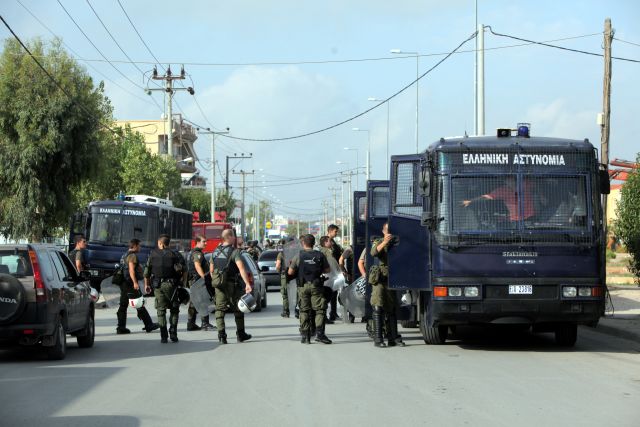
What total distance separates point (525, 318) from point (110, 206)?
85.8ft

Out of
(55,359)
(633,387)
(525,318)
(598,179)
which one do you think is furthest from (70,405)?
(598,179)

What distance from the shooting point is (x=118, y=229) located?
37250 millimetres

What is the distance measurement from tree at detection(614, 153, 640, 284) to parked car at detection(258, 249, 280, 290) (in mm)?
14919

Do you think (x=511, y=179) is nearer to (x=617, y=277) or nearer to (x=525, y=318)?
(x=525, y=318)

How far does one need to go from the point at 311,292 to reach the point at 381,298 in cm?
126

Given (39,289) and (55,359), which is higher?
(39,289)

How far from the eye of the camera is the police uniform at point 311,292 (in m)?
15.8

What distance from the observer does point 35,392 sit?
34.4 ft

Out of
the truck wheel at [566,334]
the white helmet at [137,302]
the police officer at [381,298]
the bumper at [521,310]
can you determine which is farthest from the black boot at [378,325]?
the white helmet at [137,302]

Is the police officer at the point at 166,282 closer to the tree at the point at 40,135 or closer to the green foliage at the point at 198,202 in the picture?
the tree at the point at 40,135

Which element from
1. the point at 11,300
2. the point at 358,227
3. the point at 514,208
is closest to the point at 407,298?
the point at 514,208

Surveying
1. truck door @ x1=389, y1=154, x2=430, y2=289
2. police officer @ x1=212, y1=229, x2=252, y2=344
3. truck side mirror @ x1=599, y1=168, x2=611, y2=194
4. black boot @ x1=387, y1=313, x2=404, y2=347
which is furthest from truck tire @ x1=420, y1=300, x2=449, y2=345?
truck side mirror @ x1=599, y1=168, x2=611, y2=194

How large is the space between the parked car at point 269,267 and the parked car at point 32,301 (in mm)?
21276

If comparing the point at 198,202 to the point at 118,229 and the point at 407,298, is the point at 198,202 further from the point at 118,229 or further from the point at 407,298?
the point at 407,298
